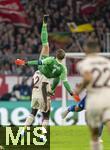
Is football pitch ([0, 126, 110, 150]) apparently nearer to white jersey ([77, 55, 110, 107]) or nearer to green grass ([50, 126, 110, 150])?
green grass ([50, 126, 110, 150])

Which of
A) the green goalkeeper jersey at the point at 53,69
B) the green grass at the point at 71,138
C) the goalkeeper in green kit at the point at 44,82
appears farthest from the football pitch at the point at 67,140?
the green goalkeeper jersey at the point at 53,69

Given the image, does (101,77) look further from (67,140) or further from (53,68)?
(67,140)

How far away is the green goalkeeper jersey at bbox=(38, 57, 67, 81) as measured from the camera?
59.8 ft

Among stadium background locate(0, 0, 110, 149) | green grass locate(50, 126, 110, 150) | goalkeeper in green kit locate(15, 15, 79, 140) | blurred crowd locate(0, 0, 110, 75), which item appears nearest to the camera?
green grass locate(50, 126, 110, 150)

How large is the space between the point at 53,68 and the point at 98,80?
19.9ft

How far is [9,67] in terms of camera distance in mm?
26281

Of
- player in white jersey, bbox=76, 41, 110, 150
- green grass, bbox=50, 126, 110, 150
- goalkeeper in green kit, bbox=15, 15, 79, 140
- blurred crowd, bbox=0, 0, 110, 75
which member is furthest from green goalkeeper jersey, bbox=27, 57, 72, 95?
blurred crowd, bbox=0, 0, 110, 75

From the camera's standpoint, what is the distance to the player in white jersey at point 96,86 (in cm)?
1272

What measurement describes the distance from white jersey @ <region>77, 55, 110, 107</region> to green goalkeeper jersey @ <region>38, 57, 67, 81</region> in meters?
5.18

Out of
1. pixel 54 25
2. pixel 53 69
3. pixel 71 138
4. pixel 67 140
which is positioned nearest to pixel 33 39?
pixel 54 25

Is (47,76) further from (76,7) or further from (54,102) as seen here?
(76,7)

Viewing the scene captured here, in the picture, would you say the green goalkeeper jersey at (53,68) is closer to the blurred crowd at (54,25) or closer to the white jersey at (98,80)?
the white jersey at (98,80)

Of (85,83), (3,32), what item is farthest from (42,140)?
(3,32)

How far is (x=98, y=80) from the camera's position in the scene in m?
12.8
